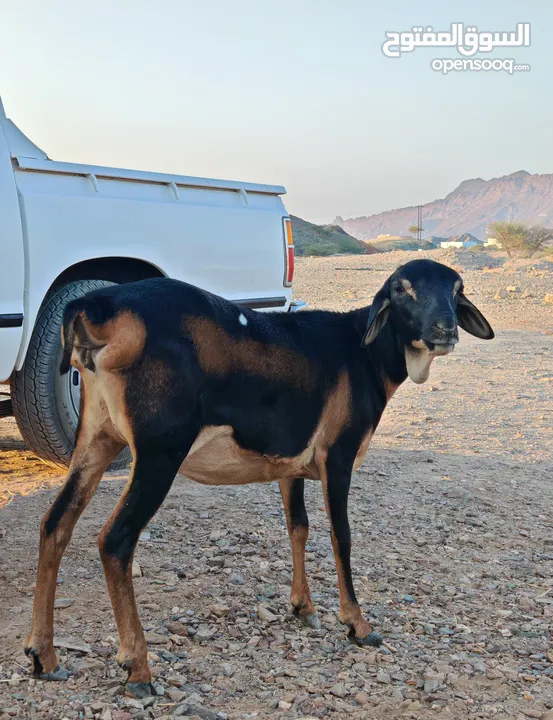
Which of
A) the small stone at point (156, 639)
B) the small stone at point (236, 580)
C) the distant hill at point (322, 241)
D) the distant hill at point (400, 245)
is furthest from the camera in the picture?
the distant hill at point (400, 245)

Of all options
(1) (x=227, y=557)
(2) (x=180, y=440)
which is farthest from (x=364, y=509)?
(2) (x=180, y=440)

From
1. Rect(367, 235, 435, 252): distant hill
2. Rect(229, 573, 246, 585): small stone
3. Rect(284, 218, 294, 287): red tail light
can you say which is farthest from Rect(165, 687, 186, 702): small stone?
Rect(367, 235, 435, 252): distant hill

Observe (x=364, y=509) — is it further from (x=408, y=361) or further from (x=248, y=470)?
(x=248, y=470)

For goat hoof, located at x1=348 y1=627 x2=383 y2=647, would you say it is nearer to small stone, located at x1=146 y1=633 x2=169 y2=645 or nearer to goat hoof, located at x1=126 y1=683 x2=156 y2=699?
small stone, located at x1=146 y1=633 x2=169 y2=645

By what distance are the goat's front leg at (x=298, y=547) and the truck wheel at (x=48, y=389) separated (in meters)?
2.13

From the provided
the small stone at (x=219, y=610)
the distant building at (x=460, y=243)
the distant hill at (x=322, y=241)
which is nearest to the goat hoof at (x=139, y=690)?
the small stone at (x=219, y=610)

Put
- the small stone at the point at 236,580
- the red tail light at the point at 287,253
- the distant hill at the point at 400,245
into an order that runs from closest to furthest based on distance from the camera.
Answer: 1. the small stone at the point at 236,580
2. the red tail light at the point at 287,253
3. the distant hill at the point at 400,245

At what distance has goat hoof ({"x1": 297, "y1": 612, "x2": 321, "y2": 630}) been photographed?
4.24 m

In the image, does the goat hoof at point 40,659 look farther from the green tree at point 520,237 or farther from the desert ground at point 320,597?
the green tree at point 520,237

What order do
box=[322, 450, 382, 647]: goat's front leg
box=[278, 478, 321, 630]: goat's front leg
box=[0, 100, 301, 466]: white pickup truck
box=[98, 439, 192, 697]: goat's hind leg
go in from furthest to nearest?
1. box=[0, 100, 301, 466]: white pickup truck
2. box=[278, 478, 321, 630]: goat's front leg
3. box=[322, 450, 382, 647]: goat's front leg
4. box=[98, 439, 192, 697]: goat's hind leg

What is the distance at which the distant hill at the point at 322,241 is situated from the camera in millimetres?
52281

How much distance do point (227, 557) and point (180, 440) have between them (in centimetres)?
170

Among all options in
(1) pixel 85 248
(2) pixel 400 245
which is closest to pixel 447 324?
(1) pixel 85 248

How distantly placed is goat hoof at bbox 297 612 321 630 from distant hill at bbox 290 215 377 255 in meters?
45.2
